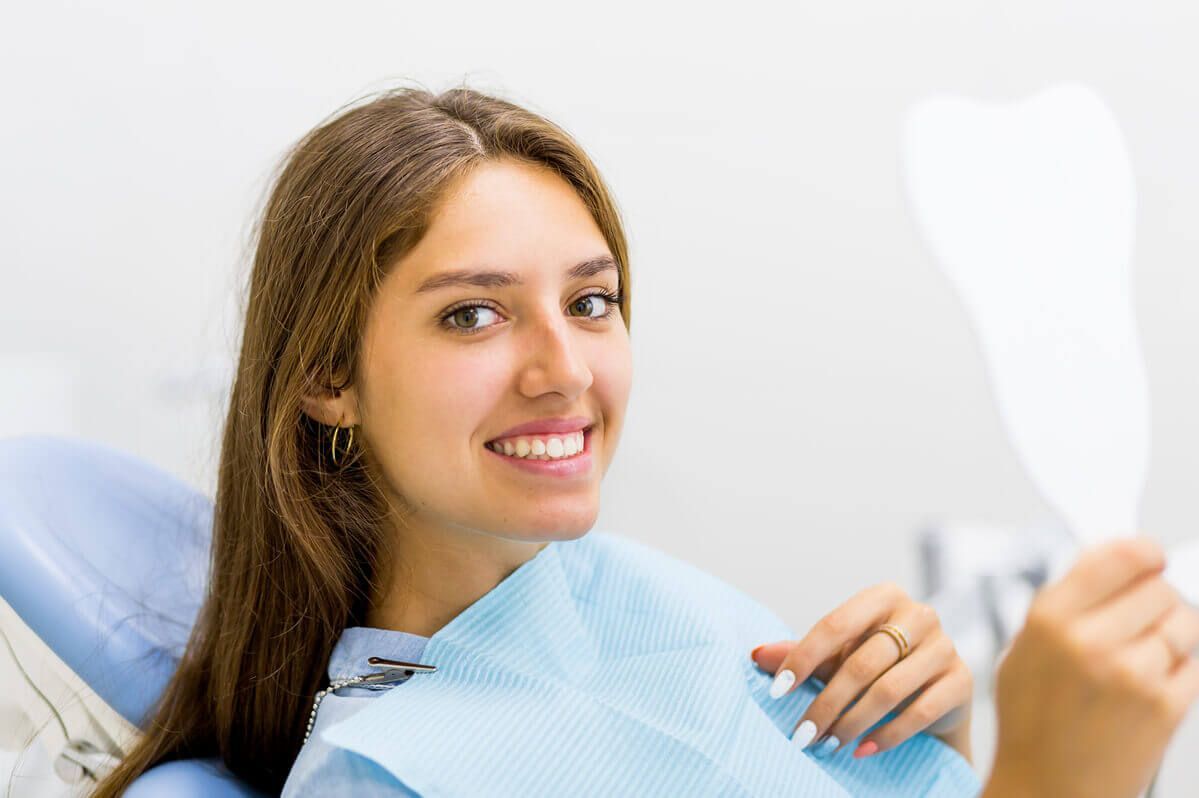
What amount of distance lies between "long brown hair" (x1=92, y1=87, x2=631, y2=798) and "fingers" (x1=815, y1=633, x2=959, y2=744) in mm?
343

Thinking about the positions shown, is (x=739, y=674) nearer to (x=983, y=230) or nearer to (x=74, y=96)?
(x=983, y=230)

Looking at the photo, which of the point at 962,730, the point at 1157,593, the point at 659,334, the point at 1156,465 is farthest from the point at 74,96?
the point at 1156,465

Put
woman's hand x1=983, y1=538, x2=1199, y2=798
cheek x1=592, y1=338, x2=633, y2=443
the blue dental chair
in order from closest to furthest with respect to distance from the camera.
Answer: woman's hand x1=983, y1=538, x2=1199, y2=798 → cheek x1=592, y1=338, x2=633, y2=443 → the blue dental chair

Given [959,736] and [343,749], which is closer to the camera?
[343,749]

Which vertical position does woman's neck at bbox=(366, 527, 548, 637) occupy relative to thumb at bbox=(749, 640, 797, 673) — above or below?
above

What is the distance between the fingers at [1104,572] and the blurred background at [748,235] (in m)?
1.23

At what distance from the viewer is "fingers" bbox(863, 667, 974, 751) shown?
870 millimetres

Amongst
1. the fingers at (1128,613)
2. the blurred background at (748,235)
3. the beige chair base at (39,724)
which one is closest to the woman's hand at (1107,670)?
the fingers at (1128,613)

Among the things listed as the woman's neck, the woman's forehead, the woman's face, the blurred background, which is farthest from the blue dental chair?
the blurred background

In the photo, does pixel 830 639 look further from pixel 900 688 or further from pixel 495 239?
pixel 495 239

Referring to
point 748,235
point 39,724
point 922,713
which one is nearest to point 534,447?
point 922,713

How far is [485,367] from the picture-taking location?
79 centimetres

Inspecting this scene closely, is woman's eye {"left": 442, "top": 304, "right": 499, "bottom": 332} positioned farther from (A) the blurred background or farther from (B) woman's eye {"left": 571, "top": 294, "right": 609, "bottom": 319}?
(A) the blurred background

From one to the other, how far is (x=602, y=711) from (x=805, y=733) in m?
0.15
